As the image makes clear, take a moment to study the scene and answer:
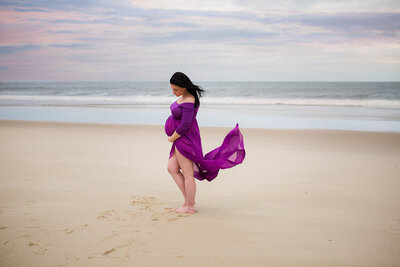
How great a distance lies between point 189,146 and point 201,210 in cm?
89

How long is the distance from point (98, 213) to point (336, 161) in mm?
5096

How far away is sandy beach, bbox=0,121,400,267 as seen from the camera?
2.96m

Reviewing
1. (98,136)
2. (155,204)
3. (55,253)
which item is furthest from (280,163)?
(98,136)

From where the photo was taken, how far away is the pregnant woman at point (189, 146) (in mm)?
3650

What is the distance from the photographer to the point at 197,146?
3.83 metres

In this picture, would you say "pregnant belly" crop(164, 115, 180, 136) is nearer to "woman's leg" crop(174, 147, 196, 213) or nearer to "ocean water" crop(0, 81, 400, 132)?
"woman's leg" crop(174, 147, 196, 213)

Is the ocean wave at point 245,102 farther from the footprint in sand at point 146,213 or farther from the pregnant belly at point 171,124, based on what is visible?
the pregnant belly at point 171,124

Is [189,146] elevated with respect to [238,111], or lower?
elevated

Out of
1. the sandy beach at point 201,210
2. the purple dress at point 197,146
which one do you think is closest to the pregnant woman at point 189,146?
the purple dress at point 197,146

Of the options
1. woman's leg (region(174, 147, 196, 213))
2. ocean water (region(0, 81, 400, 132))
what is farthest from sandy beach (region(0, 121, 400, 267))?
ocean water (region(0, 81, 400, 132))

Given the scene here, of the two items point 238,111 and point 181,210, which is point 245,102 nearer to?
point 238,111

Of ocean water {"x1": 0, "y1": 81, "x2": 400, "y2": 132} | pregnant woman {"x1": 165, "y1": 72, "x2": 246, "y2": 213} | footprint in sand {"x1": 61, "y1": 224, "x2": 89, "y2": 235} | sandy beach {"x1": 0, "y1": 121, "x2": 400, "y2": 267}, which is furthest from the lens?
ocean water {"x1": 0, "y1": 81, "x2": 400, "y2": 132}

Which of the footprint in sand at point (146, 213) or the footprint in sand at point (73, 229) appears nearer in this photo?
the footprint in sand at point (73, 229)

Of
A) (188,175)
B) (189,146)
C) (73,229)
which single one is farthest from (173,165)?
(73,229)
